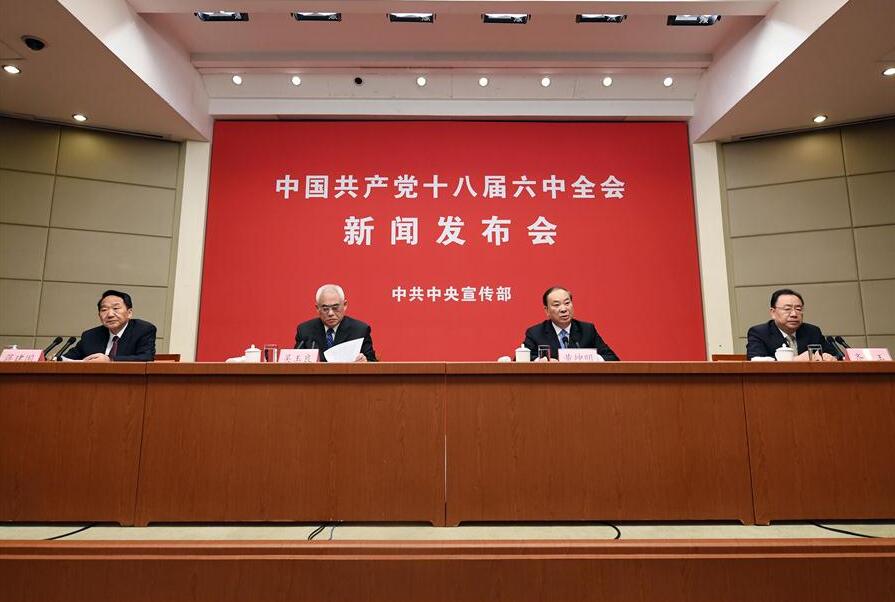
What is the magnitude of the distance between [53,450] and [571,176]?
12.3 ft

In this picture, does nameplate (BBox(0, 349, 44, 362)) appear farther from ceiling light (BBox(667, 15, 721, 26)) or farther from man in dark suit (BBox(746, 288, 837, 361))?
ceiling light (BBox(667, 15, 721, 26))

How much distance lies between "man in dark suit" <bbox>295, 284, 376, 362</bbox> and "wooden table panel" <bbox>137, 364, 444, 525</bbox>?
44.9 inches

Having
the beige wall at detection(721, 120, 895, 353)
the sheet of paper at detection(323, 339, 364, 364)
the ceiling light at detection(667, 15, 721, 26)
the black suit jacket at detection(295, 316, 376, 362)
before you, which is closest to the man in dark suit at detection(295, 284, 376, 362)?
the black suit jacket at detection(295, 316, 376, 362)

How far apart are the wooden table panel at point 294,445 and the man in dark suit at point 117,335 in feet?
4.30

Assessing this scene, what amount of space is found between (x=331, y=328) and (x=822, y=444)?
2.37m

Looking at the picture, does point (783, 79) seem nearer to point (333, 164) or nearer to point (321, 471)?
point (333, 164)

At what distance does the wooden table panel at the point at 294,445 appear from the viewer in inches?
63.5

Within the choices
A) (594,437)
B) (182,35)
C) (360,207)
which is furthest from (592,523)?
(182,35)

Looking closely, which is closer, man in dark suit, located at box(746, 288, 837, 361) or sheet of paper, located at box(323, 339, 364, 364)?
sheet of paper, located at box(323, 339, 364, 364)

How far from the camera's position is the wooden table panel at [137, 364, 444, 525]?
1.61 meters

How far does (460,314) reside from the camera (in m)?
3.95

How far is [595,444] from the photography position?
1645 millimetres

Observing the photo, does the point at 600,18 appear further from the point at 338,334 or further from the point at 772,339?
the point at 338,334

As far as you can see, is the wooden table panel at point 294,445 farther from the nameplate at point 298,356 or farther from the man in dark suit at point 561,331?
the man in dark suit at point 561,331
